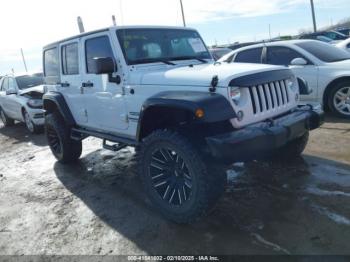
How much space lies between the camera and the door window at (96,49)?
Result: 4500 mm

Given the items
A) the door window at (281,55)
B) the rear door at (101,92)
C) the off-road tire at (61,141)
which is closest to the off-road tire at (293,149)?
the rear door at (101,92)

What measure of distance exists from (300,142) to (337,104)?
2.64 metres

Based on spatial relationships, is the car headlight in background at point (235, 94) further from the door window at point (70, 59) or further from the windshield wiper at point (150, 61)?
the door window at point (70, 59)

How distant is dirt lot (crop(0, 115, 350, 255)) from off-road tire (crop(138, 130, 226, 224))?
0.52 feet

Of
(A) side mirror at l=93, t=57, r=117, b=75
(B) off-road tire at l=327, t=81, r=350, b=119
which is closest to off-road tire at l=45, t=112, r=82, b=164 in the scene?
(A) side mirror at l=93, t=57, r=117, b=75

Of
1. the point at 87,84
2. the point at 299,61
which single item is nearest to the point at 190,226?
the point at 87,84

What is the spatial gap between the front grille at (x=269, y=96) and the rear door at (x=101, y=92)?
1.60 meters

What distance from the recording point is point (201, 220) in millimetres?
3654

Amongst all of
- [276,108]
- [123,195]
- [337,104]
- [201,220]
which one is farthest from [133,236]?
[337,104]

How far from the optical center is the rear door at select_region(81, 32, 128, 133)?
441 centimetres

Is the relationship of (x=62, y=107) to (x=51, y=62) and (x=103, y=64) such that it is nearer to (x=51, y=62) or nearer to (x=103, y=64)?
(x=51, y=62)

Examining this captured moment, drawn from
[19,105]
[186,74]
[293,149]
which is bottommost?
[293,149]

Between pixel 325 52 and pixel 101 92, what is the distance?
5.12m

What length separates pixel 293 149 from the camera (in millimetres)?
4980
